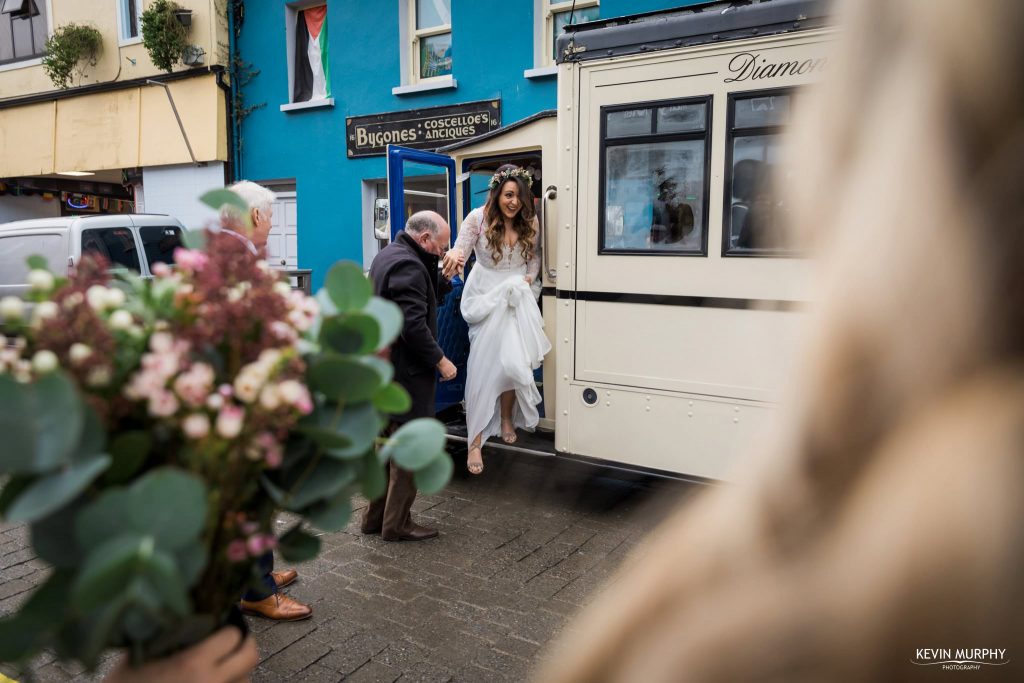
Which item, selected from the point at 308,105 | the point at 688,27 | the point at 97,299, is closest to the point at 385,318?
the point at 97,299

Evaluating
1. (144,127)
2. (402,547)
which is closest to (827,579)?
(402,547)

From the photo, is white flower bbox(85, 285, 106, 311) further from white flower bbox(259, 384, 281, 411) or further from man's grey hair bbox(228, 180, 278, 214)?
man's grey hair bbox(228, 180, 278, 214)

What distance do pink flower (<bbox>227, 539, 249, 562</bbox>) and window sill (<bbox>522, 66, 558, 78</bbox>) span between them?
375 inches

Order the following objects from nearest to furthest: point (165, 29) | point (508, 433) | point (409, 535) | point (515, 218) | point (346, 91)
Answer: point (409, 535), point (515, 218), point (508, 433), point (346, 91), point (165, 29)

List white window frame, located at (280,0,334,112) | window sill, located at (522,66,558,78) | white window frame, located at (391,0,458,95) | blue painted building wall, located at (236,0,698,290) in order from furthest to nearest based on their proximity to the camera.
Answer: white window frame, located at (280,0,334,112)
white window frame, located at (391,0,458,95)
blue painted building wall, located at (236,0,698,290)
window sill, located at (522,66,558,78)

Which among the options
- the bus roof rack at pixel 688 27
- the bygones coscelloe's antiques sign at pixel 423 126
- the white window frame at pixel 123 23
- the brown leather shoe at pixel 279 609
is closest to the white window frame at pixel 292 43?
the bygones coscelloe's antiques sign at pixel 423 126

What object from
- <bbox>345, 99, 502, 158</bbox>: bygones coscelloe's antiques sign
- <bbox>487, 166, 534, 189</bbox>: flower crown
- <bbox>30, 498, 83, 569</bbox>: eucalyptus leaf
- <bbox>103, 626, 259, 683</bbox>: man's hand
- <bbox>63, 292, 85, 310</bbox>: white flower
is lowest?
<bbox>103, 626, 259, 683</bbox>: man's hand

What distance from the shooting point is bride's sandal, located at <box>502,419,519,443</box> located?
580 cm

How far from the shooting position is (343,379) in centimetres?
116

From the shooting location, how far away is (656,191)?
480 centimetres

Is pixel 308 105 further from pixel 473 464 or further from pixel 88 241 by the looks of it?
pixel 473 464

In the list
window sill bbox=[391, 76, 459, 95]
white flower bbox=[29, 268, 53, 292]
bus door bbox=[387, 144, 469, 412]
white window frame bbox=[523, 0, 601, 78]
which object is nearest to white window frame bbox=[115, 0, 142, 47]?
window sill bbox=[391, 76, 459, 95]

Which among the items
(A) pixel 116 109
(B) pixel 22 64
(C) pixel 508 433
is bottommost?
(C) pixel 508 433

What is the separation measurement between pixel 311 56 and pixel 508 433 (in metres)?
9.59
